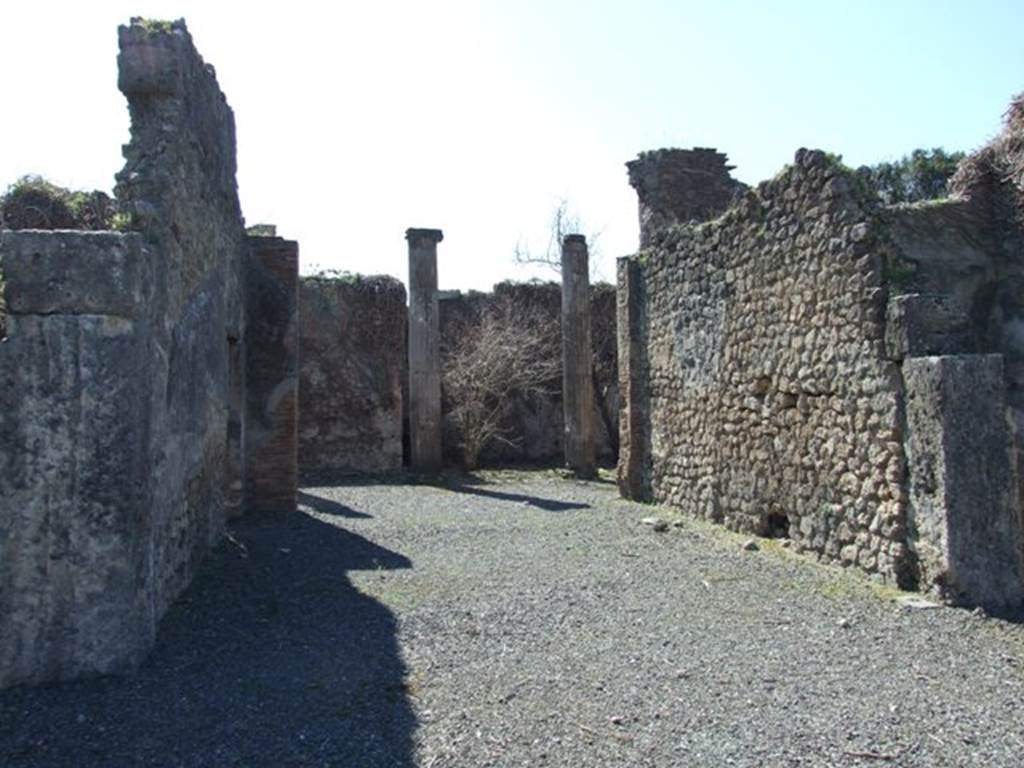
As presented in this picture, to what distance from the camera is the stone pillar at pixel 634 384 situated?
1184 cm

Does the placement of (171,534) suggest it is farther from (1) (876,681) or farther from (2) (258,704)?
(1) (876,681)

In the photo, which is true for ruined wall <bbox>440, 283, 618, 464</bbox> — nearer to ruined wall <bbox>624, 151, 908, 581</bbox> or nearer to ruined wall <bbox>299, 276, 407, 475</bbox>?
ruined wall <bbox>299, 276, 407, 475</bbox>

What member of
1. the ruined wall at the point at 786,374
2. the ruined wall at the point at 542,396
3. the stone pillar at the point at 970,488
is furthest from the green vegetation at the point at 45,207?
the ruined wall at the point at 542,396

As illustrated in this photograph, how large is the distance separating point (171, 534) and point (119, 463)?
61.0 inches

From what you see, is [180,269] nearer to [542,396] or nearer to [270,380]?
[270,380]

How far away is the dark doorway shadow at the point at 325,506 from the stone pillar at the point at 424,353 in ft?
A: 10.3

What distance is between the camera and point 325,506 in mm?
11930

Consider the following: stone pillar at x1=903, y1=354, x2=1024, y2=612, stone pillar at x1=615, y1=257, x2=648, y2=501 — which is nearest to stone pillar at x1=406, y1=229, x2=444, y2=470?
stone pillar at x1=615, y1=257, x2=648, y2=501

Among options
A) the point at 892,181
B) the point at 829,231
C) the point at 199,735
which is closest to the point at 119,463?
the point at 199,735

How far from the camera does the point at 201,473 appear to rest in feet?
24.2

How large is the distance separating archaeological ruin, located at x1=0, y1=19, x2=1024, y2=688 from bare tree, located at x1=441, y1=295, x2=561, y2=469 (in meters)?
4.45

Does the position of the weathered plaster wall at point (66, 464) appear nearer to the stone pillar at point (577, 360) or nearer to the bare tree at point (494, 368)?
the stone pillar at point (577, 360)

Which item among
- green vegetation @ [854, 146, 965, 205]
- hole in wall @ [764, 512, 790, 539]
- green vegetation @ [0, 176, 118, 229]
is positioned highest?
green vegetation @ [854, 146, 965, 205]

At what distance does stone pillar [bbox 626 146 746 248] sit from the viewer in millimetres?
14039
